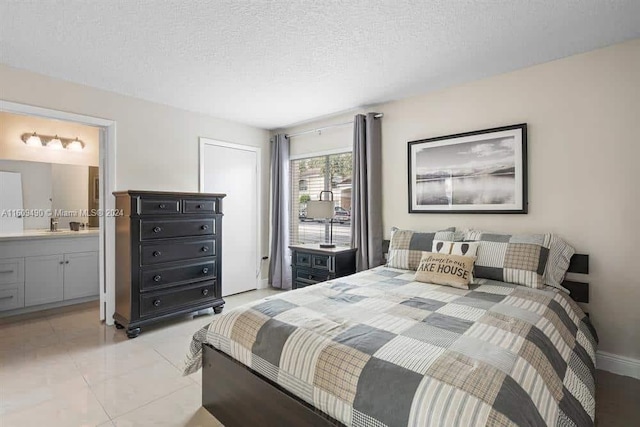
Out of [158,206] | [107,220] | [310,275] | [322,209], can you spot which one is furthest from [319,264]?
[107,220]

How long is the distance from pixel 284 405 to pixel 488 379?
2.80 feet

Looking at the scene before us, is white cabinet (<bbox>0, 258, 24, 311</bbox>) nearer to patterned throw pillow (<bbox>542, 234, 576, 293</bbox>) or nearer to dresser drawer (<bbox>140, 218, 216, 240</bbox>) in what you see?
dresser drawer (<bbox>140, 218, 216, 240</bbox>)

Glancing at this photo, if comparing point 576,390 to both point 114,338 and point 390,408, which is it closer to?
point 390,408

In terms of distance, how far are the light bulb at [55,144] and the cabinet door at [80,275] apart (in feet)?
4.96

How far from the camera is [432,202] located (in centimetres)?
326

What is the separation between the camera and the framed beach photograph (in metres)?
2.76

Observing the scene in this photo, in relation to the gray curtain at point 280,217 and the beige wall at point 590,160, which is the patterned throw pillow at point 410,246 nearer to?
the beige wall at point 590,160

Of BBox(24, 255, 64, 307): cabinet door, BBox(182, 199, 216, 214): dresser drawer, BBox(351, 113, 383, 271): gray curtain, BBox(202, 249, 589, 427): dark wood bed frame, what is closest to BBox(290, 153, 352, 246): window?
BBox(351, 113, 383, 271): gray curtain

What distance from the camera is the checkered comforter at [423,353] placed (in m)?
1.05

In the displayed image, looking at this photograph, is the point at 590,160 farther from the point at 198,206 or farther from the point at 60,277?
the point at 60,277

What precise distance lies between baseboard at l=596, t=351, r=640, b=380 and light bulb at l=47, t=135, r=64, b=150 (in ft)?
20.6

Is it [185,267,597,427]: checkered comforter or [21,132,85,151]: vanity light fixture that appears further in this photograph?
[21,132,85,151]: vanity light fixture

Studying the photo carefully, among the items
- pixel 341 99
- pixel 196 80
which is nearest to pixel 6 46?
pixel 196 80

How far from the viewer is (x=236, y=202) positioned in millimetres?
4504
